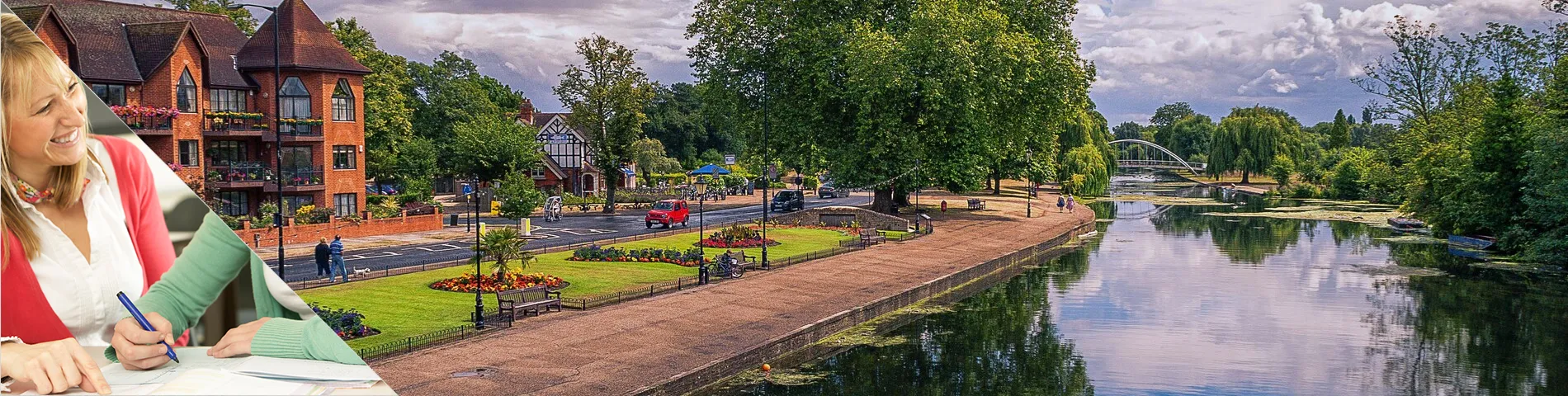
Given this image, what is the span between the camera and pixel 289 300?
409 centimetres

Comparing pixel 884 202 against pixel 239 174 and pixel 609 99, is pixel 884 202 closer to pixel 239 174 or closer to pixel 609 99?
pixel 609 99

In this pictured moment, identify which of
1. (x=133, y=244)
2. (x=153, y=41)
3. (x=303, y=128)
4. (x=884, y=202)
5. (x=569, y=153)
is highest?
(x=153, y=41)

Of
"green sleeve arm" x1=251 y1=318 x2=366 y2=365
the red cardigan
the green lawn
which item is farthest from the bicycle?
the red cardigan

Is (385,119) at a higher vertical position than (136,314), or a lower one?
higher

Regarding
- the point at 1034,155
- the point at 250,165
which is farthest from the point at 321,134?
the point at 1034,155

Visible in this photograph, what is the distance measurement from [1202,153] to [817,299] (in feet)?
525

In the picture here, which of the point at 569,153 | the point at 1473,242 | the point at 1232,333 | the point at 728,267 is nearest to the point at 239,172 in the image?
the point at 728,267

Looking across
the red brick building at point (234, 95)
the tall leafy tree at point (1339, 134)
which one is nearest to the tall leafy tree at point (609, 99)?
the red brick building at point (234, 95)

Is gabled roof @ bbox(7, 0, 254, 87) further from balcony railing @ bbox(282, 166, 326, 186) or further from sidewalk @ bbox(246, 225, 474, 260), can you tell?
balcony railing @ bbox(282, 166, 326, 186)

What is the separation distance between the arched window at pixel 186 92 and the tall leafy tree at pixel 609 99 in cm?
3906

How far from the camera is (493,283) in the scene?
2900cm

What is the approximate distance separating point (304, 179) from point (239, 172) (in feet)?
15.5

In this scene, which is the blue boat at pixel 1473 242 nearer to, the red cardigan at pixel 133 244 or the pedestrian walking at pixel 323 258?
the pedestrian walking at pixel 323 258

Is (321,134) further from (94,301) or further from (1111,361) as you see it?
(94,301)
